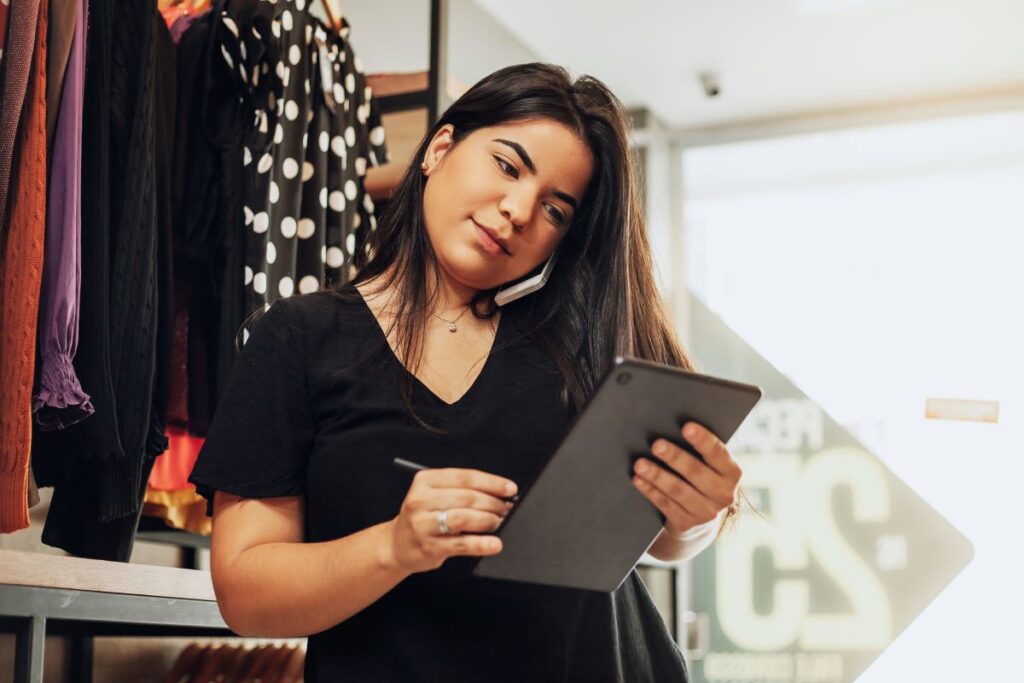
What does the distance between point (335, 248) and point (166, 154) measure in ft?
1.43

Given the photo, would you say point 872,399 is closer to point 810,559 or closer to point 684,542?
point 810,559

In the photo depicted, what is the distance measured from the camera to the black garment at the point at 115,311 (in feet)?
5.18

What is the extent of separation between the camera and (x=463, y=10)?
3.58 m

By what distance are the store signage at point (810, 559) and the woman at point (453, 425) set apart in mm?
3007

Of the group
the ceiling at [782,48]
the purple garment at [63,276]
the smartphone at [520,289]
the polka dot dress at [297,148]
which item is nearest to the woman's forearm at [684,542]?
the smartphone at [520,289]

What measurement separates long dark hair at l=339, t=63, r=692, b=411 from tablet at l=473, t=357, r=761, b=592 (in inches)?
7.3

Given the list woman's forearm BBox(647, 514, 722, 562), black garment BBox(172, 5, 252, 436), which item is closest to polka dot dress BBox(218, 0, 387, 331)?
black garment BBox(172, 5, 252, 436)

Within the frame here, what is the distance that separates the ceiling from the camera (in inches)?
136

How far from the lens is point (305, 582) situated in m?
0.94

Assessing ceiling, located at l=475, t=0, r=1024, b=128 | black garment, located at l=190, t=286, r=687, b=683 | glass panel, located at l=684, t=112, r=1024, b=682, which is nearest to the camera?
black garment, located at l=190, t=286, r=687, b=683

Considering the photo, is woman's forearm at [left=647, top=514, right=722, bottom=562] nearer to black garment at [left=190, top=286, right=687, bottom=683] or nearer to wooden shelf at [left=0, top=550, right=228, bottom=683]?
black garment at [left=190, top=286, right=687, bottom=683]

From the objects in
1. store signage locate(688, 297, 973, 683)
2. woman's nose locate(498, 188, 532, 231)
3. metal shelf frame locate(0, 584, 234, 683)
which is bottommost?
store signage locate(688, 297, 973, 683)

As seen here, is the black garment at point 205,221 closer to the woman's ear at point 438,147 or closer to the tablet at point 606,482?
the woman's ear at point 438,147

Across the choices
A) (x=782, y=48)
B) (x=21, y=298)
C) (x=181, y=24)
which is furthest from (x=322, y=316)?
(x=782, y=48)
